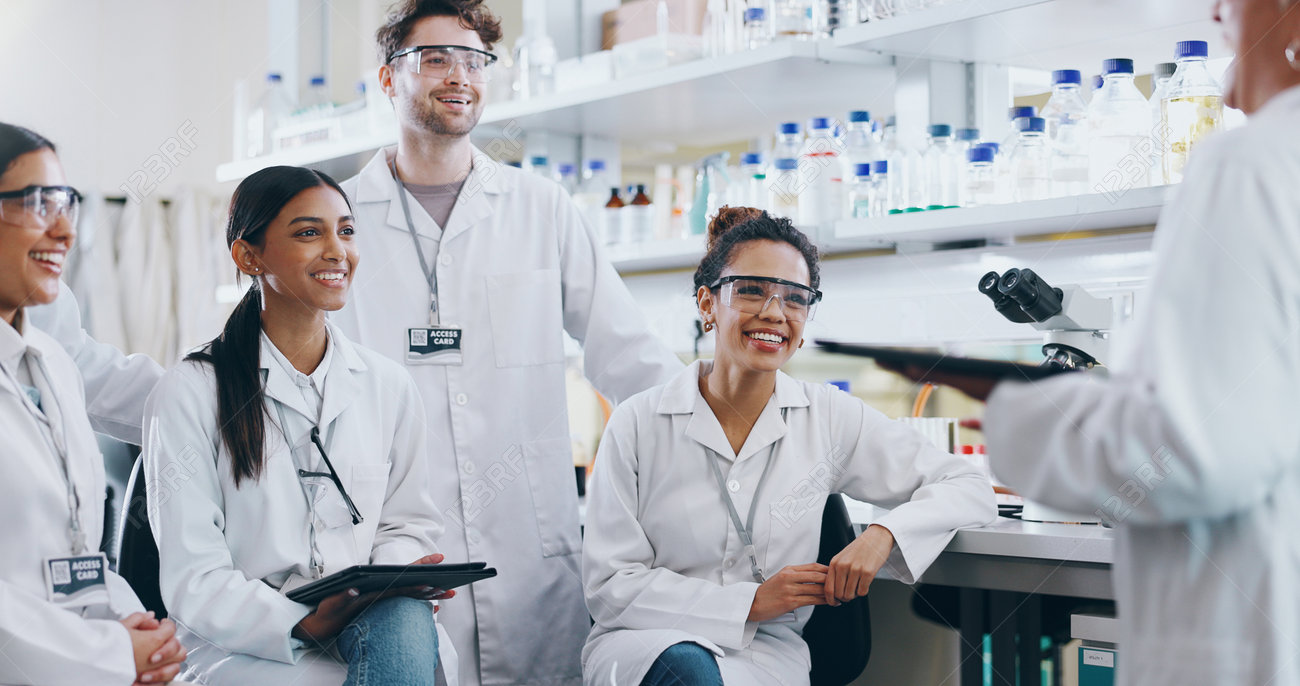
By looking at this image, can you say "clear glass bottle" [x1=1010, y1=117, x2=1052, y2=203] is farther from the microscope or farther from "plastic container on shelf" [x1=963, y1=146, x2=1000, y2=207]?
the microscope

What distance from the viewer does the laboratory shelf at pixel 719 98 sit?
2408 millimetres

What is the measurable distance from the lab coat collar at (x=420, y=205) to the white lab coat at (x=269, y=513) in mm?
416

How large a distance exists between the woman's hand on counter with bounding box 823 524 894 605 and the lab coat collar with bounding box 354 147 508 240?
3.27 ft

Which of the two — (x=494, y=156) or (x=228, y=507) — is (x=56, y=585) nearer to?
(x=228, y=507)

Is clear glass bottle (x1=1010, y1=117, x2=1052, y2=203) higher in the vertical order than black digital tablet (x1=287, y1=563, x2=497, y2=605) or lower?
higher

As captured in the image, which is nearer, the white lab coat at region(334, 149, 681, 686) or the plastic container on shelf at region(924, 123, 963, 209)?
the white lab coat at region(334, 149, 681, 686)

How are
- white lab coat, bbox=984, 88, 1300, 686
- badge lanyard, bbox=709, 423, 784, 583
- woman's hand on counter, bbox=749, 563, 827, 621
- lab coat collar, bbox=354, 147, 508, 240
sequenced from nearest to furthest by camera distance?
white lab coat, bbox=984, 88, 1300, 686 < woman's hand on counter, bbox=749, 563, 827, 621 < badge lanyard, bbox=709, 423, 784, 583 < lab coat collar, bbox=354, 147, 508, 240

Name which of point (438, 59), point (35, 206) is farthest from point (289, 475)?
point (438, 59)

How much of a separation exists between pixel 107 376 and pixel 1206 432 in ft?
5.68

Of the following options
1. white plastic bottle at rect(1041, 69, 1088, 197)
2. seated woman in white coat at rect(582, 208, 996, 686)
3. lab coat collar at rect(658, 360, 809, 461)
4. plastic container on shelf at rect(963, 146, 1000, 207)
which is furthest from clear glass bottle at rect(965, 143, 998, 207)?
lab coat collar at rect(658, 360, 809, 461)

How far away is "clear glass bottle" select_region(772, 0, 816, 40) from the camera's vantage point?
2416 millimetres

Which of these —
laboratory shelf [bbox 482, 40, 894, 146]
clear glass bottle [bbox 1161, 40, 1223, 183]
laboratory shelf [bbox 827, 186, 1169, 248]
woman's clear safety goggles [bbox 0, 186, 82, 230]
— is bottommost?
woman's clear safety goggles [bbox 0, 186, 82, 230]

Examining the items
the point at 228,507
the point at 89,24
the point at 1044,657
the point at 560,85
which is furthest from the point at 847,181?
the point at 89,24

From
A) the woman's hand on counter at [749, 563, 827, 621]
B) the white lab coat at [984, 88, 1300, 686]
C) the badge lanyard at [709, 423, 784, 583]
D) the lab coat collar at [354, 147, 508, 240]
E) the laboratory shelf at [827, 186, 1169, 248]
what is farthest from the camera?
the lab coat collar at [354, 147, 508, 240]
